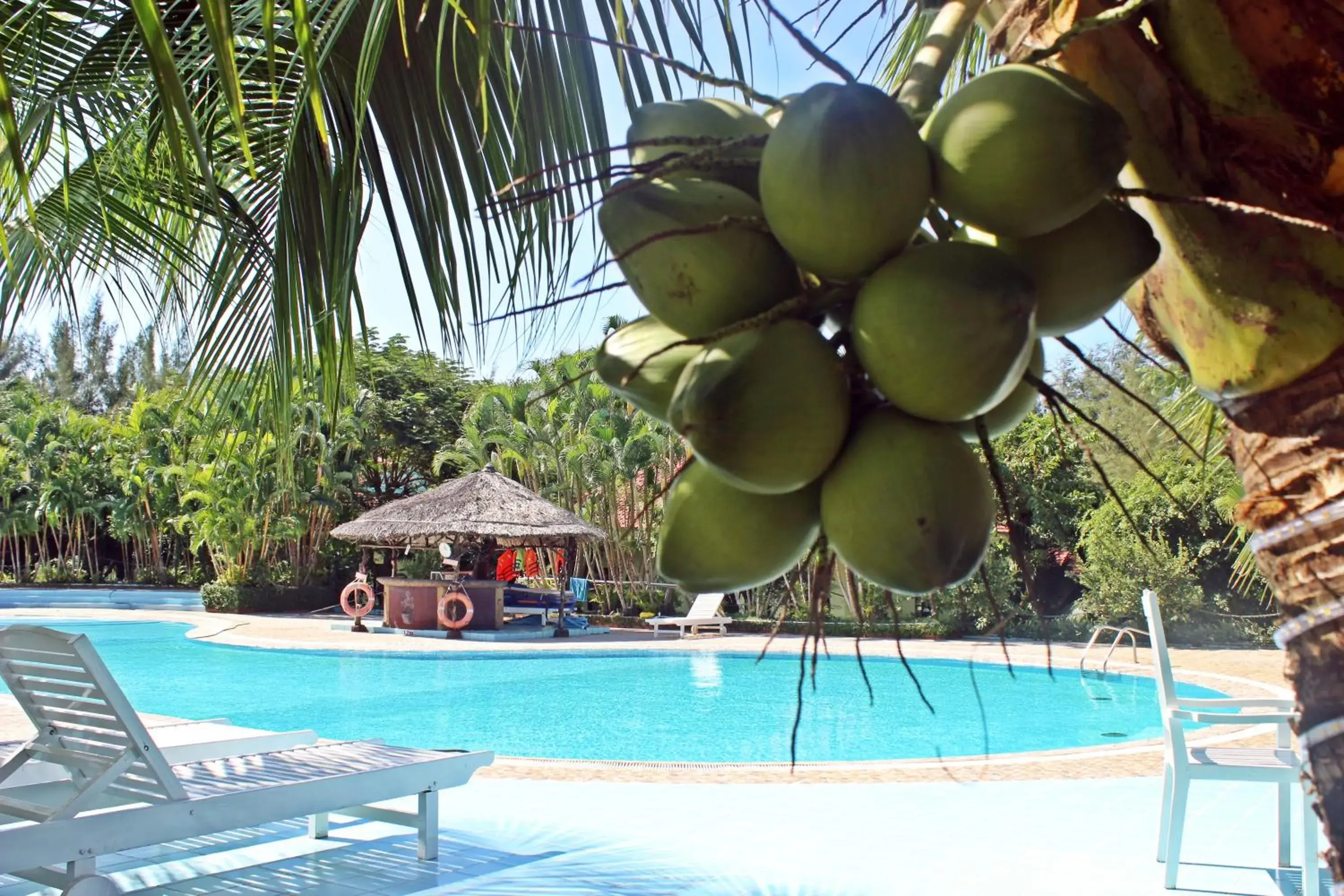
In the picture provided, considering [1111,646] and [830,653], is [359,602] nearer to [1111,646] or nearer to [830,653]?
[1111,646]

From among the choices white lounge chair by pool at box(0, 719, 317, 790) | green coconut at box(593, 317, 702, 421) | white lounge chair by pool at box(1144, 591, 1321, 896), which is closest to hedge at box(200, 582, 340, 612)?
white lounge chair by pool at box(0, 719, 317, 790)

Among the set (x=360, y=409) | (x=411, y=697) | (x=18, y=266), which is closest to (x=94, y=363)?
(x=360, y=409)

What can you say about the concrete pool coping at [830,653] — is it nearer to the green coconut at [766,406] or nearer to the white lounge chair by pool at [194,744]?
the green coconut at [766,406]

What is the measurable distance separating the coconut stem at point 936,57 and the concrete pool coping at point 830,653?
1.08ft

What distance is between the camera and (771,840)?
235 inches

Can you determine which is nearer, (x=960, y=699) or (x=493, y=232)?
(x=493, y=232)

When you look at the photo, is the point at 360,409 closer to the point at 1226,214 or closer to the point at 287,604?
the point at 287,604

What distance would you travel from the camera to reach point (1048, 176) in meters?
0.58

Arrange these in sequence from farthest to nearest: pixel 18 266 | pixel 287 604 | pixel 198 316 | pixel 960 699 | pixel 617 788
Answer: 1. pixel 287 604
2. pixel 960 699
3. pixel 617 788
4. pixel 18 266
5. pixel 198 316

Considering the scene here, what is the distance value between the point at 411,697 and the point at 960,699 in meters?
6.56

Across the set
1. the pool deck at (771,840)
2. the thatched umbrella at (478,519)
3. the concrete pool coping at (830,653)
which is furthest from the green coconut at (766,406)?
the thatched umbrella at (478,519)

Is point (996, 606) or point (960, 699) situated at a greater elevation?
point (996, 606)

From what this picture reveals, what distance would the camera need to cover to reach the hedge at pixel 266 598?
2388cm

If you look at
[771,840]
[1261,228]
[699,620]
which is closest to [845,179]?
[1261,228]
